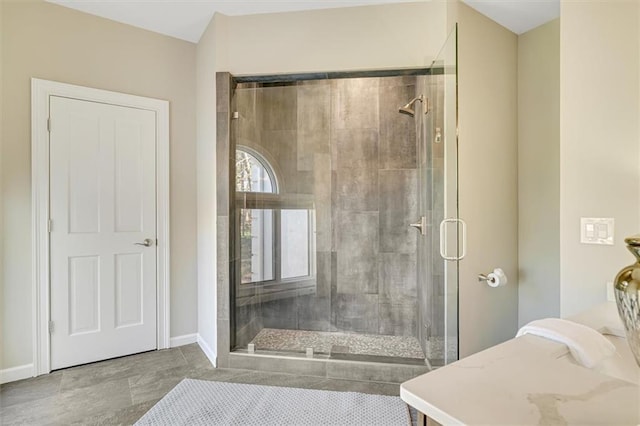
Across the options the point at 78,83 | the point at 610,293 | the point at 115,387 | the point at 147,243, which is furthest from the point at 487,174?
the point at 78,83

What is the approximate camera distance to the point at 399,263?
291 centimetres

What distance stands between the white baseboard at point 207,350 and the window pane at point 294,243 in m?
0.85

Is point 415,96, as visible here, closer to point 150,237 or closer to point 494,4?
point 494,4

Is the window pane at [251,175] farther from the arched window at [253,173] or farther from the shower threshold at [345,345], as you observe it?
the shower threshold at [345,345]

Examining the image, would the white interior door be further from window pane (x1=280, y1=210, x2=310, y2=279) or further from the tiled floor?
window pane (x1=280, y1=210, x2=310, y2=279)

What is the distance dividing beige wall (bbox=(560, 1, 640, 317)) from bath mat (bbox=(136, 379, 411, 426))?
1.12 metres

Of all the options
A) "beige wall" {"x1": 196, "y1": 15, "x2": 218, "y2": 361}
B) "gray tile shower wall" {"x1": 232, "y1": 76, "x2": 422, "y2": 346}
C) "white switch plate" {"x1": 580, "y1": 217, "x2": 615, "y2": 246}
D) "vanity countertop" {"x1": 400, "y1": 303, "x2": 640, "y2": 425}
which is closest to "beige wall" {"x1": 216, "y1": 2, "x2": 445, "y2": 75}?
"beige wall" {"x1": 196, "y1": 15, "x2": 218, "y2": 361}

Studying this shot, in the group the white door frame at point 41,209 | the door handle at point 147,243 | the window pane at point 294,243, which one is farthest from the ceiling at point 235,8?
the door handle at point 147,243

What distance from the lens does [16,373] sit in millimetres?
2184

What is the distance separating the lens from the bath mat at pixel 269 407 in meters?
1.75

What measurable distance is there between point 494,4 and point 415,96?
0.75m

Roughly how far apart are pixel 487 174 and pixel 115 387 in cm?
296

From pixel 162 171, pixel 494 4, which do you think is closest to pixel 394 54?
pixel 494 4

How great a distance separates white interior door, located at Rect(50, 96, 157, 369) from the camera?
234 centimetres
